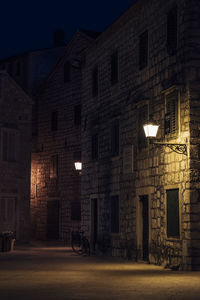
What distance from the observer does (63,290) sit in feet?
38.0

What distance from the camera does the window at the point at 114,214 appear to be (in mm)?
22233

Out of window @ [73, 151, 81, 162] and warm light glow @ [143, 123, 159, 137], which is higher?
window @ [73, 151, 81, 162]

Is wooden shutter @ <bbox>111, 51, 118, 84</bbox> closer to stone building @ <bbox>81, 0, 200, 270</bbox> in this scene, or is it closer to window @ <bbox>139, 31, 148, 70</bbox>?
stone building @ <bbox>81, 0, 200, 270</bbox>

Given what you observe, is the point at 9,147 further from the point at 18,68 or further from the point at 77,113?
the point at 18,68

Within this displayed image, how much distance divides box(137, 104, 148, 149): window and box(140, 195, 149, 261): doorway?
1758mm

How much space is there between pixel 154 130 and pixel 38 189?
70.1 feet

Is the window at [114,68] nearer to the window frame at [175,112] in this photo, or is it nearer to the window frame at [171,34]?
the window frame at [171,34]

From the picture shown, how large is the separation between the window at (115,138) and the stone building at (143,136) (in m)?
0.04

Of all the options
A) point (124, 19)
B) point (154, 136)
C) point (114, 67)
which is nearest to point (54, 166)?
point (114, 67)

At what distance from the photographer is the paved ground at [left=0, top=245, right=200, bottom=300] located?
35.6 ft

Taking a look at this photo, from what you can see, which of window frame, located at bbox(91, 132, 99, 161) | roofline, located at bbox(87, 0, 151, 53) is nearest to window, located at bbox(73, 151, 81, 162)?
window frame, located at bbox(91, 132, 99, 161)

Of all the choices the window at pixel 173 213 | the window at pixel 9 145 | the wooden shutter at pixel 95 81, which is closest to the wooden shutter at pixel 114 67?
the wooden shutter at pixel 95 81

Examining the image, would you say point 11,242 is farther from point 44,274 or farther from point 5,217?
point 44,274

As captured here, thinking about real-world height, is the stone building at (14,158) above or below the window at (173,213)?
above
